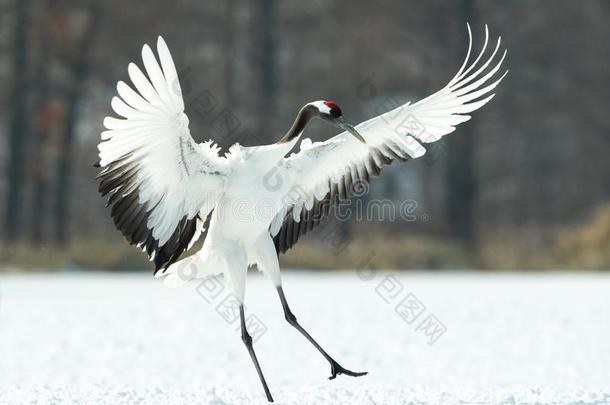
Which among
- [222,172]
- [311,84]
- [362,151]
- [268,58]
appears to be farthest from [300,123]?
[311,84]

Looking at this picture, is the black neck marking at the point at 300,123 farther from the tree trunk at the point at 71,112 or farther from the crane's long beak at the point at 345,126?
the tree trunk at the point at 71,112

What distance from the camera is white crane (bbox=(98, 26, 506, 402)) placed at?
20.6 feet

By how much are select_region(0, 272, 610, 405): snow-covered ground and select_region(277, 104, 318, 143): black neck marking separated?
1.64 metres

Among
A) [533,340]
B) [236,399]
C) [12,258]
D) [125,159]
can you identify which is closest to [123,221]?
[125,159]

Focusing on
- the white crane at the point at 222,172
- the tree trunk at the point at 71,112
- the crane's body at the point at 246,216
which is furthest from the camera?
the tree trunk at the point at 71,112

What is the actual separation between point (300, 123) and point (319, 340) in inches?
166

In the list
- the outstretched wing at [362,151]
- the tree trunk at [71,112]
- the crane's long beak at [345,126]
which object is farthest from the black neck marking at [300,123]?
the tree trunk at [71,112]

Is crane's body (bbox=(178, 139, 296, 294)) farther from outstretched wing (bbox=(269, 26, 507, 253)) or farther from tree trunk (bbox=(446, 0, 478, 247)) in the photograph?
tree trunk (bbox=(446, 0, 478, 247))

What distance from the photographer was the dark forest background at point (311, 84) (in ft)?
69.2

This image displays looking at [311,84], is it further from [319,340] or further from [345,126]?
[345,126]

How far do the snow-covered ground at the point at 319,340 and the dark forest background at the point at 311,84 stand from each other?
15.5 ft

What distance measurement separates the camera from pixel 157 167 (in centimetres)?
654

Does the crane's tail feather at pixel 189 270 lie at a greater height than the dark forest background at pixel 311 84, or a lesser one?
lesser

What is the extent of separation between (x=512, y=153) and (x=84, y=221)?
1299 cm
